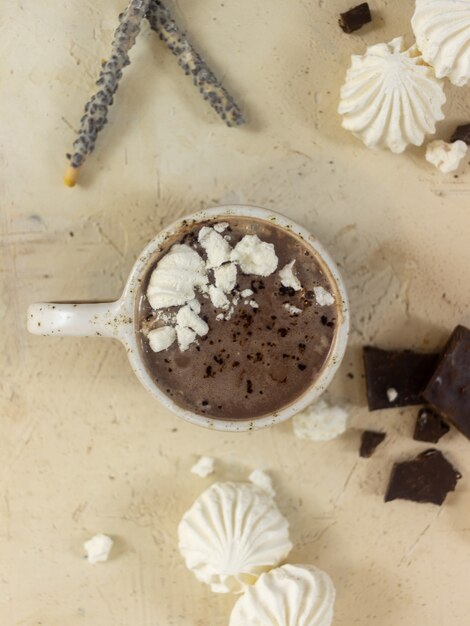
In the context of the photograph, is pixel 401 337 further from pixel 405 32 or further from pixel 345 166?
pixel 405 32

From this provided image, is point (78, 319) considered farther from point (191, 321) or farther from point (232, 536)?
point (232, 536)

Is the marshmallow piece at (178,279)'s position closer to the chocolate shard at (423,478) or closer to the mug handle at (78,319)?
the mug handle at (78,319)

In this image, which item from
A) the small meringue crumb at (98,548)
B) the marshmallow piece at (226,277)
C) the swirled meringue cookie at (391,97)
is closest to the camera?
the marshmallow piece at (226,277)

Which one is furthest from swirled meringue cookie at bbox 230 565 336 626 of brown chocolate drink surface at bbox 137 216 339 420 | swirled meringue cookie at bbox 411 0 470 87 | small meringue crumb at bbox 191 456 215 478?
swirled meringue cookie at bbox 411 0 470 87

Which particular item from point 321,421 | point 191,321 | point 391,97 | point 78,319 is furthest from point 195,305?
point 391,97

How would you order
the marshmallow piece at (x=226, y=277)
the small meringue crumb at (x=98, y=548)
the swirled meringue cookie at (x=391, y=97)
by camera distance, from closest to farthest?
the marshmallow piece at (x=226, y=277)
the swirled meringue cookie at (x=391, y=97)
the small meringue crumb at (x=98, y=548)

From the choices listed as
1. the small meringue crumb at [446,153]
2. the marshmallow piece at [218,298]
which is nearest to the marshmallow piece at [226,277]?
the marshmallow piece at [218,298]
